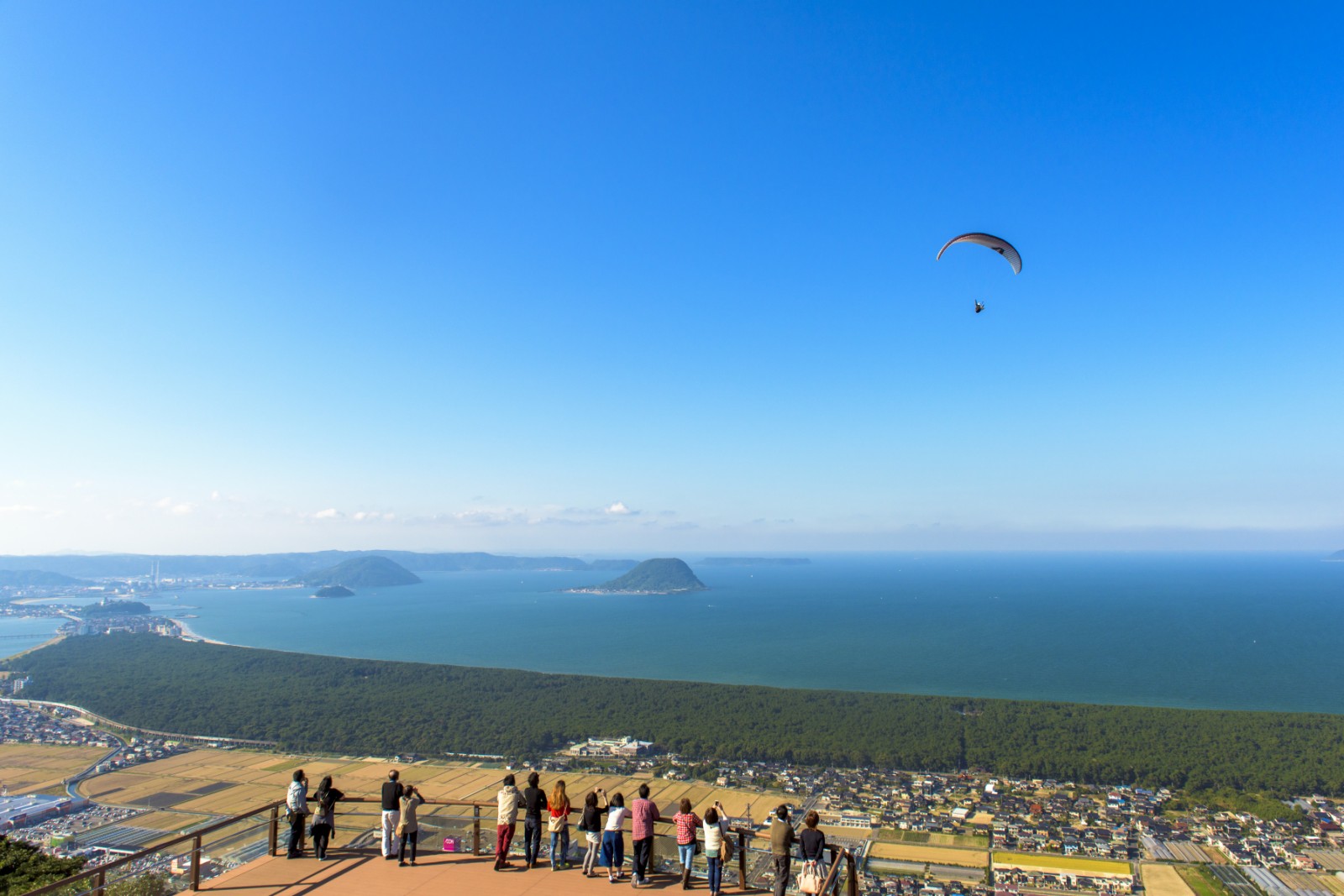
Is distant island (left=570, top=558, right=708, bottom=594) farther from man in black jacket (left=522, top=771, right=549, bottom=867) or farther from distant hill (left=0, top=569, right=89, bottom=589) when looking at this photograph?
man in black jacket (left=522, top=771, right=549, bottom=867)

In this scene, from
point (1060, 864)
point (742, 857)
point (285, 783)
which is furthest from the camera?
point (285, 783)

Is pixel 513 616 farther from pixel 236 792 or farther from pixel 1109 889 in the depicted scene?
pixel 1109 889

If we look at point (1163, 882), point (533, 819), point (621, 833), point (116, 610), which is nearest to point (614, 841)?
point (621, 833)

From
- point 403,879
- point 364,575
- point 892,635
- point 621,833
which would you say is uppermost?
point 621,833

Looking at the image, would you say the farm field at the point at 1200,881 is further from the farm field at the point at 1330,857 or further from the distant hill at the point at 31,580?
the distant hill at the point at 31,580

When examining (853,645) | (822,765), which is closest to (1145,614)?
(853,645)

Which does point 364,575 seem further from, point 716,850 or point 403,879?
point 716,850

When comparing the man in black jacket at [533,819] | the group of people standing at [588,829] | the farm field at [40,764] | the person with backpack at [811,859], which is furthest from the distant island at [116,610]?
the person with backpack at [811,859]
